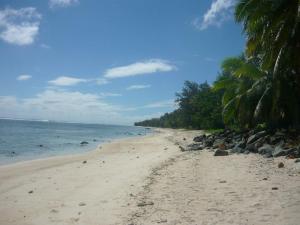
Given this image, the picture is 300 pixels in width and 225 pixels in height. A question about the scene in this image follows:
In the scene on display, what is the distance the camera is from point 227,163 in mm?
13516

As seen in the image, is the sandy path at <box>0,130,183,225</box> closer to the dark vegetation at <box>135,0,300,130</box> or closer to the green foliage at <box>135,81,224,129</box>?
the dark vegetation at <box>135,0,300,130</box>

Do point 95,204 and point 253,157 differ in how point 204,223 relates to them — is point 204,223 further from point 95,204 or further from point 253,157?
point 253,157

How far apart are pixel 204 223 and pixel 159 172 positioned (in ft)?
20.4

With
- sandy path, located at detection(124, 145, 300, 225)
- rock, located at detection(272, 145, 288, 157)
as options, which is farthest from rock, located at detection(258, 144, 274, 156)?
sandy path, located at detection(124, 145, 300, 225)

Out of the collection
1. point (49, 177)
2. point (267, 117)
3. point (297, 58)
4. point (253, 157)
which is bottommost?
point (49, 177)

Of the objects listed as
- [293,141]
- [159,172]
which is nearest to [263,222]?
[159,172]

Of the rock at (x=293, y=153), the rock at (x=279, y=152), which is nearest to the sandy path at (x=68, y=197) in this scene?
the rock at (x=279, y=152)

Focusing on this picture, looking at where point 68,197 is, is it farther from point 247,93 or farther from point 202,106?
point 202,106

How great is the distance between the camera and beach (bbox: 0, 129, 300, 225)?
6.80m

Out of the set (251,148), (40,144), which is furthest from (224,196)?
(40,144)

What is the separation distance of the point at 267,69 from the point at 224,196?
12.5 metres

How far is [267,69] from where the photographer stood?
61.8 ft

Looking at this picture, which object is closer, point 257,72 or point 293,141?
point 293,141

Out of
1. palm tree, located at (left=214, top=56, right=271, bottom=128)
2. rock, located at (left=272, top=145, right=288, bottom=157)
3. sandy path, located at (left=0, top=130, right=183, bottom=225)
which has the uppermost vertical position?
palm tree, located at (left=214, top=56, right=271, bottom=128)
